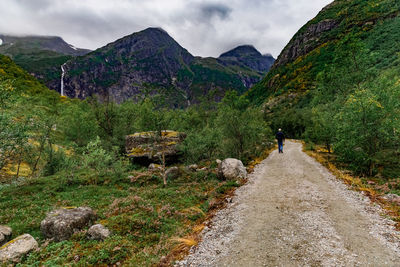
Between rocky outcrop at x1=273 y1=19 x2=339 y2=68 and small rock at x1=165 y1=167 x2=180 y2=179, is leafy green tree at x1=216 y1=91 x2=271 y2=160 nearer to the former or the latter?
small rock at x1=165 y1=167 x2=180 y2=179

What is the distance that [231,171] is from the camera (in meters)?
17.5

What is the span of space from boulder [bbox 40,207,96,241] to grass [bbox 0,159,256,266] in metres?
0.47

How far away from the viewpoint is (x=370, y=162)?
16688mm

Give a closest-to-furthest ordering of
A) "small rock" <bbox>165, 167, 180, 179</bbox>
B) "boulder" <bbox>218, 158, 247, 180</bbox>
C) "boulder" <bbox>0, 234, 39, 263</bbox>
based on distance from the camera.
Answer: "boulder" <bbox>0, 234, 39, 263</bbox>, "boulder" <bbox>218, 158, 247, 180</bbox>, "small rock" <bbox>165, 167, 180, 179</bbox>

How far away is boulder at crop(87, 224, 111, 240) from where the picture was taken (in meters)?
8.64

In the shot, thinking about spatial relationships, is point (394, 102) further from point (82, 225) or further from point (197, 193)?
point (82, 225)

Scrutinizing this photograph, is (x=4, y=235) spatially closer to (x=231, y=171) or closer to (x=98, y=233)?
(x=98, y=233)

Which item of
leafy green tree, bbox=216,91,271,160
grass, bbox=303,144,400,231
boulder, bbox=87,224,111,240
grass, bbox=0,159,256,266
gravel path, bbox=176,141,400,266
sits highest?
leafy green tree, bbox=216,91,271,160

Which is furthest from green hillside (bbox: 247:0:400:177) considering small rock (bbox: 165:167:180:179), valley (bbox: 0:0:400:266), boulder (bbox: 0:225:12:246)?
boulder (bbox: 0:225:12:246)

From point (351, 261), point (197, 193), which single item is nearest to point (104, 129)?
point (197, 193)

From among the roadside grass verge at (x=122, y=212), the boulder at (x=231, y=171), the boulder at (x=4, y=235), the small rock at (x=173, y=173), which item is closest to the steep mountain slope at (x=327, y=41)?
the boulder at (x=231, y=171)

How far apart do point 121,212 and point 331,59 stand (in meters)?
143

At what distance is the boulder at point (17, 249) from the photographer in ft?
23.5

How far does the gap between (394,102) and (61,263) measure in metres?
25.5
